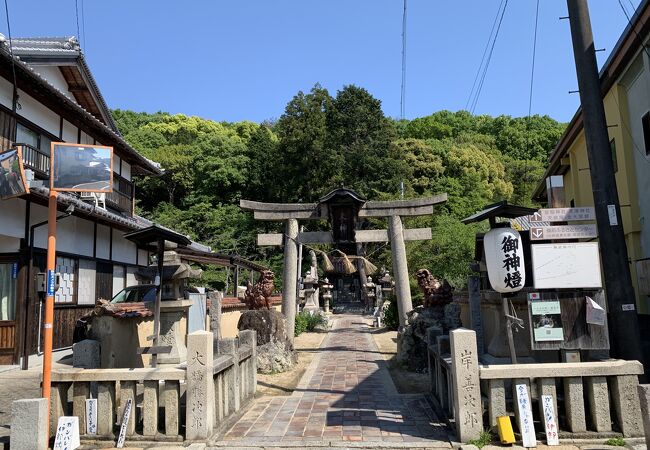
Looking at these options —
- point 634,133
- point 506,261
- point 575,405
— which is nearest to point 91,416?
point 506,261

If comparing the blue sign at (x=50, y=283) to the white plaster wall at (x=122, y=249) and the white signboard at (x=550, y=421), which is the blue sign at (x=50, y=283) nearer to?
the white signboard at (x=550, y=421)

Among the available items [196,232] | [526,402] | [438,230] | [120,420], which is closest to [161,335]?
[120,420]

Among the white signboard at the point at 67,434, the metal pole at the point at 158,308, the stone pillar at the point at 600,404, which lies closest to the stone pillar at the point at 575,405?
the stone pillar at the point at 600,404

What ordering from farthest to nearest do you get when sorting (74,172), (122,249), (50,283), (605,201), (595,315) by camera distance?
(122,249), (605,201), (74,172), (595,315), (50,283)

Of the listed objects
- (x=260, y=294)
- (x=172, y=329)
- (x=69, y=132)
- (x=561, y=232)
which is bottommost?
(x=172, y=329)

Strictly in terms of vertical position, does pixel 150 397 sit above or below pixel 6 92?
below

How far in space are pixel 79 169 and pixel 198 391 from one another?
11.6 ft

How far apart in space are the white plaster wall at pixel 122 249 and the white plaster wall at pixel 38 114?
15.7ft

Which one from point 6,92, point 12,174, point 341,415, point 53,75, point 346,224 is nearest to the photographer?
point 341,415

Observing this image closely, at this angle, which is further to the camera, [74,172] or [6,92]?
[6,92]

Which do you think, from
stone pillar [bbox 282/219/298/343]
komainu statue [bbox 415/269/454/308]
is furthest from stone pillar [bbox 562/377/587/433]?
stone pillar [bbox 282/219/298/343]

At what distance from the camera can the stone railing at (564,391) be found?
6.10 m

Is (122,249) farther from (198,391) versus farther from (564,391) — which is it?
(564,391)

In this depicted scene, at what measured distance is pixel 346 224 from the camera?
15898 mm
